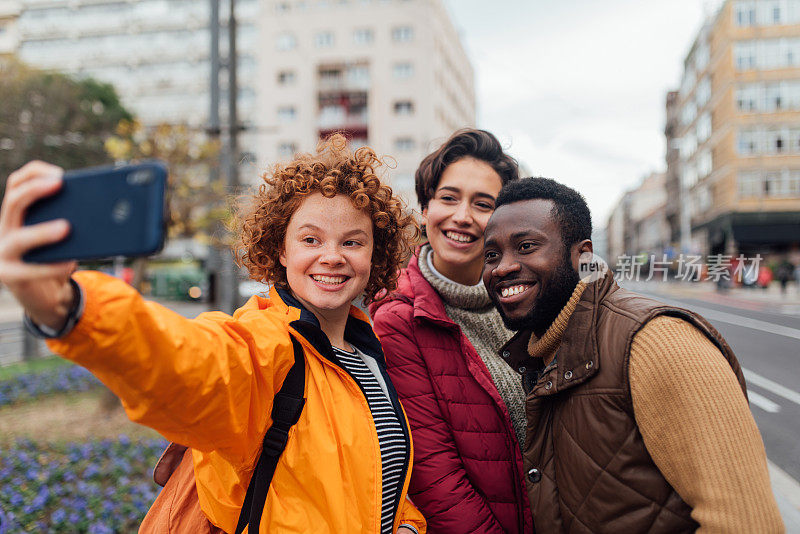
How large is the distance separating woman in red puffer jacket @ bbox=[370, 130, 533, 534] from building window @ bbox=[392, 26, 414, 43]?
107 ft

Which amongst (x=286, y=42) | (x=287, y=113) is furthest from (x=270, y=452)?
(x=286, y=42)

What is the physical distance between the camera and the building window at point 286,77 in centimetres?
3294

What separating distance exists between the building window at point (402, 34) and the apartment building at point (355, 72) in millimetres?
63

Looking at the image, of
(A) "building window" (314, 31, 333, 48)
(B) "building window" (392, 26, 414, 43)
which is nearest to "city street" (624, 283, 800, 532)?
(B) "building window" (392, 26, 414, 43)

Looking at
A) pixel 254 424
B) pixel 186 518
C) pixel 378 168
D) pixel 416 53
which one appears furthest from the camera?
pixel 416 53

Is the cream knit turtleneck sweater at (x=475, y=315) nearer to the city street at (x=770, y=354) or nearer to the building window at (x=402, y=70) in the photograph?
the city street at (x=770, y=354)

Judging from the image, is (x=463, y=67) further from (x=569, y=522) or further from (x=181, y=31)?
(x=569, y=522)

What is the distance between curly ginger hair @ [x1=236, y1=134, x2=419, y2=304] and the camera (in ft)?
5.35

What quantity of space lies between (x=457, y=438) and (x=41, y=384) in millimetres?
8037

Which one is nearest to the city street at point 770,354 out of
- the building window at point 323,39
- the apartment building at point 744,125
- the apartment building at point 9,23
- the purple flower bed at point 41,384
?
the apartment building at point 744,125

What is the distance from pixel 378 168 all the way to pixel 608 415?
1.15 metres

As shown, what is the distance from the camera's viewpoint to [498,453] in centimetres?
169

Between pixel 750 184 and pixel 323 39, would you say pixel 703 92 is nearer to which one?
pixel 750 184

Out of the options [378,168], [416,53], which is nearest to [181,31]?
[416,53]
